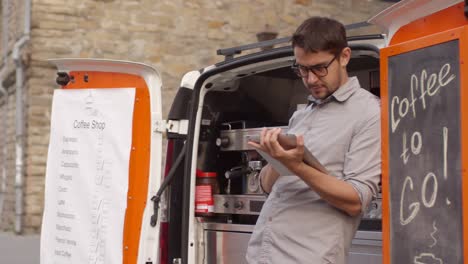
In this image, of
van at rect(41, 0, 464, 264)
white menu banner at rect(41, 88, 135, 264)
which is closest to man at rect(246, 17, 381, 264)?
van at rect(41, 0, 464, 264)

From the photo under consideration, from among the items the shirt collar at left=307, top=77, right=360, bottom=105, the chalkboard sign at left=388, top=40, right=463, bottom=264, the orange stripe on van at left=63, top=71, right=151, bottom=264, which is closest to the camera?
the chalkboard sign at left=388, top=40, right=463, bottom=264

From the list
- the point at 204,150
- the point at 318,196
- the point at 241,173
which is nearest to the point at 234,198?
the point at 241,173

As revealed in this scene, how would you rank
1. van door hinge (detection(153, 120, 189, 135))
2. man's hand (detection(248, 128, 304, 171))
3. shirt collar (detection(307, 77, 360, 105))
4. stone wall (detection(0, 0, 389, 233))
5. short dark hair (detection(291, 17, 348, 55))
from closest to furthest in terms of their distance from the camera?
1. man's hand (detection(248, 128, 304, 171))
2. short dark hair (detection(291, 17, 348, 55))
3. shirt collar (detection(307, 77, 360, 105))
4. van door hinge (detection(153, 120, 189, 135))
5. stone wall (detection(0, 0, 389, 233))

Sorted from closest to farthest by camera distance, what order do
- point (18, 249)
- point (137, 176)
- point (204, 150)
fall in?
point (137, 176) → point (204, 150) → point (18, 249)

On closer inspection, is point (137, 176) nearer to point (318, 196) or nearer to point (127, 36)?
point (318, 196)

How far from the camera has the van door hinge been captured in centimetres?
492

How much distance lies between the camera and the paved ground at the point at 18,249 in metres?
11.3

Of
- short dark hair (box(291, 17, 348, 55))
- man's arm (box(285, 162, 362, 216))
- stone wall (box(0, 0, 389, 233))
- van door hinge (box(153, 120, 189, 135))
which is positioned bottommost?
man's arm (box(285, 162, 362, 216))

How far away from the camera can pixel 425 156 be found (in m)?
3.04

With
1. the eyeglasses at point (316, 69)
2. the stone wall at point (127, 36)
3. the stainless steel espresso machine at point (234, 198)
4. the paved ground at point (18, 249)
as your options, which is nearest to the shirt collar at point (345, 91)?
the eyeglasses at point (316, 69)

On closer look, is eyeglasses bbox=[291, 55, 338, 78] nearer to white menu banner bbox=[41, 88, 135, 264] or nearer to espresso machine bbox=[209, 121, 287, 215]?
white menu banner bbox=[41, 88, 135, 264]

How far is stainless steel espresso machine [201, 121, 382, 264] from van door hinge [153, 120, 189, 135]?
39 cm

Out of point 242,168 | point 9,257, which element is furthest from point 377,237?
point 9,257

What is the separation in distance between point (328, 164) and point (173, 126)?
6.15 feet
